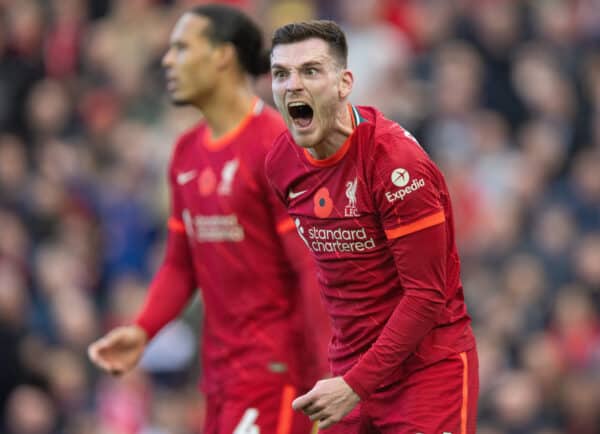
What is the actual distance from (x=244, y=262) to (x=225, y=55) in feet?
3.47

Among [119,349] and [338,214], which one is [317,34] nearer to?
[338,214]

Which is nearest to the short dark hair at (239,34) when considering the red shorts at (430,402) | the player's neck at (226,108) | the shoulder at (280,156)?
the player's neck at (226,108)

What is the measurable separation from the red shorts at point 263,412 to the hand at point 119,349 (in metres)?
0.53

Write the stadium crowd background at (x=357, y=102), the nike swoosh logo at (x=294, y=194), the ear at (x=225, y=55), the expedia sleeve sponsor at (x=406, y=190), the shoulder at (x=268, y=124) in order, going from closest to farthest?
1. the expedia sleeve sponsor at (x=406, y=190)
2. the nike swoosh logo at (x=294, y=194)
3. the shoulder at (x=268, y=124)
4. the ear at (x=225, y=55)
5. the stadium crowd background at (x=357, y=102)

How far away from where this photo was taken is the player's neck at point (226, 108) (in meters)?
6.66

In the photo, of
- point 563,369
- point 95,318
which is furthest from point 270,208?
point 95,318

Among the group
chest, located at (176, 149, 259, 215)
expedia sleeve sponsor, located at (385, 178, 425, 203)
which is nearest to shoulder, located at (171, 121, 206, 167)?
chest, located at (176, 149, 259, 215)

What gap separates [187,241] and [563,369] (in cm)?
404

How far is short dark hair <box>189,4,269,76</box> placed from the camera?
22.4ft

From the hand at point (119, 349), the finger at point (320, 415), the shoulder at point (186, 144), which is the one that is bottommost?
the hand at point (119, 349)

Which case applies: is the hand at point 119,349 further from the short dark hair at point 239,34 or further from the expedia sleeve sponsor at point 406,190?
the expedia sleeve sponsor at point 406,190

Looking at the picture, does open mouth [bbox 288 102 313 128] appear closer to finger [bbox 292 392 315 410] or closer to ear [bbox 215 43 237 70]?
finger [bbox 292 392 315 410]

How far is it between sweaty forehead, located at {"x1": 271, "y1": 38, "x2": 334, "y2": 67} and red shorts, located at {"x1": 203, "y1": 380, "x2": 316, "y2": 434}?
5.78ft

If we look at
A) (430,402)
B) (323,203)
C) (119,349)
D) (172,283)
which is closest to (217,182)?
(172,283)
